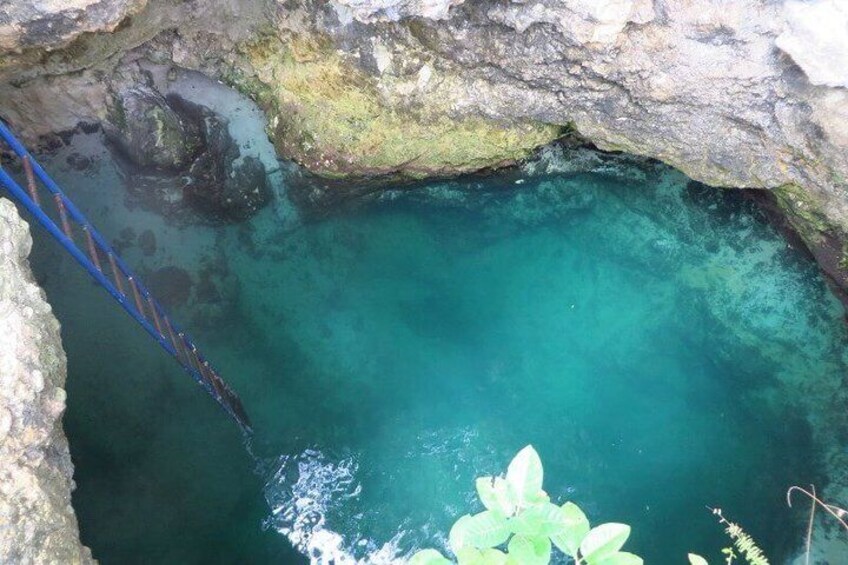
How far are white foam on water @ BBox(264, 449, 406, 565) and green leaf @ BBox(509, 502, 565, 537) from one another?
3.75m

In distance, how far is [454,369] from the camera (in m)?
5.23

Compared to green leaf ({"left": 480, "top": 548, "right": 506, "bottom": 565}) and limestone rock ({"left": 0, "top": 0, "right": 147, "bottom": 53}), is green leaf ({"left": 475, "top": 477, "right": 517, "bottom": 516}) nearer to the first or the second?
green leaf ({"left": 480, "top": 548, "right": 506, "bottom": 565})

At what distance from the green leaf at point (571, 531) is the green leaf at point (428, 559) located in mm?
253

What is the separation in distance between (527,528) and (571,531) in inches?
4.5

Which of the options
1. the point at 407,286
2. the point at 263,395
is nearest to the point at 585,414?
the point at 407,286

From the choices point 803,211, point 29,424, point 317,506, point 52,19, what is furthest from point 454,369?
point 52,19

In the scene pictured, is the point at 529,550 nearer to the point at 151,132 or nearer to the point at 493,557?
the point at 493,557

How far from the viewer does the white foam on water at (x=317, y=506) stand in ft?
15.4

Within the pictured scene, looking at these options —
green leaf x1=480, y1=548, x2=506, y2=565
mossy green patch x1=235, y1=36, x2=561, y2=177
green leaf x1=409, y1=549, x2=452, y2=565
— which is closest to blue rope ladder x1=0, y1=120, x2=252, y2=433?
mossy green patch x1=235, y1=36, x2=561, y2=177

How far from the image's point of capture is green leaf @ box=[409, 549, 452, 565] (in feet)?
4.02

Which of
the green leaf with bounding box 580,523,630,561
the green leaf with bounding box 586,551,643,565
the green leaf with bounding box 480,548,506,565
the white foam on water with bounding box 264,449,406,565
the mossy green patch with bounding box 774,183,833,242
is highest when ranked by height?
the green leaf with bounding box 480,548,506,565

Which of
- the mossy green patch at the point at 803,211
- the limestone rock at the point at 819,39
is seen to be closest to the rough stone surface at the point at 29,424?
the limestone rock at the point at 819,39

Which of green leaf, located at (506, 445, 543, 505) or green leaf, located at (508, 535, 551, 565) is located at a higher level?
green leaf, located at (506, 445, 543, 505)

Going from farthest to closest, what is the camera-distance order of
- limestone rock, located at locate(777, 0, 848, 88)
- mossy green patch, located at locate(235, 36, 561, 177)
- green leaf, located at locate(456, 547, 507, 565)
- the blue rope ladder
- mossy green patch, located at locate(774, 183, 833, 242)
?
mossy green patch, located at locate(235, 36, 561, 177), mossy green patch, located at locate(774, 183, 833, 242), the blue rope ladder, limestone rock, located at locate(777, 0, 848, 88), green leaf, located at locate(456, 547, 507, 565)
